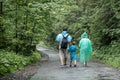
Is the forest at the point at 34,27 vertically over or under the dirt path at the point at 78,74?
over

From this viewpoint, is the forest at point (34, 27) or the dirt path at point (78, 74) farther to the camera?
the forest at point (34, 27)

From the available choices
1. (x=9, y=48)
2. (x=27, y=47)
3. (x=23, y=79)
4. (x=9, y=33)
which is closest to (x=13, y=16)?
(x=9, y=33)

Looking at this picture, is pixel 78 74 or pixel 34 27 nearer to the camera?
pixel 78 74

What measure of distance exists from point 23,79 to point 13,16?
7069 mm

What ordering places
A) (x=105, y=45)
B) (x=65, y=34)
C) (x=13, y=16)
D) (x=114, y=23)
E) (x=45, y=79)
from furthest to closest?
(x=105, y=45), (x=114, y=23), (x=13, y=16), (x=65, y=34), (x=45, y=79)

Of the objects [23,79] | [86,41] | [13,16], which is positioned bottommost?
[23,79]

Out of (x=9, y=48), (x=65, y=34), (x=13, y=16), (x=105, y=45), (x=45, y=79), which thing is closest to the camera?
(x=45, y=79)

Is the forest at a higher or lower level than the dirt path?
higher

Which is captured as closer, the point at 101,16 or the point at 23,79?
the point at 23,79

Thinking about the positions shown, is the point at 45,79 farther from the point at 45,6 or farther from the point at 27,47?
the point at 27,47

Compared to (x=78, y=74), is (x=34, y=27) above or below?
above

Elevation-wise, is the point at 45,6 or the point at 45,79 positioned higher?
the point at 45,6

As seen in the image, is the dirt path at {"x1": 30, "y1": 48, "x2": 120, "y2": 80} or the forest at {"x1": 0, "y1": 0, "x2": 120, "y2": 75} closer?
the dirt path at {"x1": 30, "y1": 48, "x2": 120, "y2": 80}

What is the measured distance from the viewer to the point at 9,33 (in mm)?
17531
